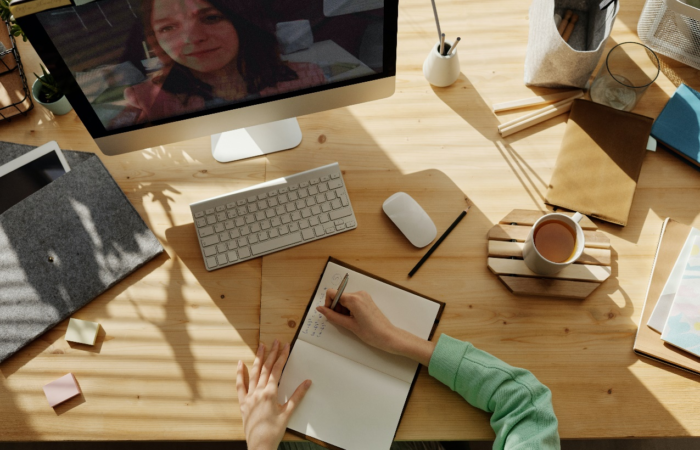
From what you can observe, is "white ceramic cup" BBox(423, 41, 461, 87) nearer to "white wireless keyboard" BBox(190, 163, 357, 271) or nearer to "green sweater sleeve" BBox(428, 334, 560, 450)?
"white wireless keyboard" BBox(190, 163, 357, 271)

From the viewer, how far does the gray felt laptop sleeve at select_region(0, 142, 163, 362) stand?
81cm

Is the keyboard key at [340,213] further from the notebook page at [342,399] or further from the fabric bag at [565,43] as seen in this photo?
the fabric bag at [565,43]

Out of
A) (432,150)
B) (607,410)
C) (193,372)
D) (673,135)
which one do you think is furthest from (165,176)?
(673,135)

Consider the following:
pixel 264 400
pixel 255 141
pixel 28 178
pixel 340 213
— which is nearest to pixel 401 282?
pixel 340 213

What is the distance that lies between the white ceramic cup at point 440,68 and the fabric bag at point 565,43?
6.4 inches

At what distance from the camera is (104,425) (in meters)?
0.76

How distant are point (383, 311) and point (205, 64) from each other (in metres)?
0.51

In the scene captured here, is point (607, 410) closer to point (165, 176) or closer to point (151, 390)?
point (151, 390)

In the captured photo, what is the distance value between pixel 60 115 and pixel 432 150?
0.78 m

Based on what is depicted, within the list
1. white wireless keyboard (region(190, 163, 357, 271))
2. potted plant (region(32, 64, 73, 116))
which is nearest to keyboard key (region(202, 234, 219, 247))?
white wireless keyboard (region(190, 163, 357, 271))

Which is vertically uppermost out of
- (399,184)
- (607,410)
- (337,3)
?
(337,3)

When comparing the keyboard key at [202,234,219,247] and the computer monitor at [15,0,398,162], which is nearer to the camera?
the computer monitor at [15,0,398,162]

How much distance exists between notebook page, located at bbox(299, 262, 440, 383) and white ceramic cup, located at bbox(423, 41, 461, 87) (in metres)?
0.46

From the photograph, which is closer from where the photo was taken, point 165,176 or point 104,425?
point 104,425
